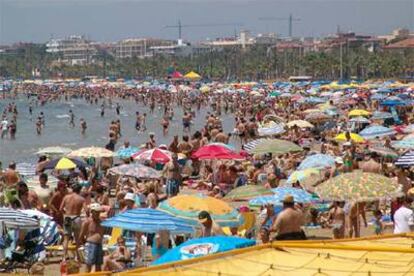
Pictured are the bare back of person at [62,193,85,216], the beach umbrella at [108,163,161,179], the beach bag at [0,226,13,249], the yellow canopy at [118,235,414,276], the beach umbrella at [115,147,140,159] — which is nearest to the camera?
the yellow canopy at [118,235,414,276]

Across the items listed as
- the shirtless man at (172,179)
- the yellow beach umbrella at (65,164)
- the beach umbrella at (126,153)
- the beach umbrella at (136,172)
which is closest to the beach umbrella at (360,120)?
the beach umbrella at (126,153)

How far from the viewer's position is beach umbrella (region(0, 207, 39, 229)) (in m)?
9.48

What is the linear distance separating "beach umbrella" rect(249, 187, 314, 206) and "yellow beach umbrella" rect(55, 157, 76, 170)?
5594mm

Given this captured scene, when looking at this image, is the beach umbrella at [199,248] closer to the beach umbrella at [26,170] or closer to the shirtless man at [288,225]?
the shirtless man at [288,225]

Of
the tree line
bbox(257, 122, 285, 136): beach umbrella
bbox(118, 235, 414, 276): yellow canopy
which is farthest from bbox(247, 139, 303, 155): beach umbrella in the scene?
the tree line

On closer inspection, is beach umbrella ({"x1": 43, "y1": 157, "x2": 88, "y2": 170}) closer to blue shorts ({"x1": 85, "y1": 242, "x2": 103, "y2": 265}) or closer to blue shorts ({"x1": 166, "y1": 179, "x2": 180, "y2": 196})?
blue shorts ({"x1": 166, "y1": 179, "x2": 180, "y2": 196})

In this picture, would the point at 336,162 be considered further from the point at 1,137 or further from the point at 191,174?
the point at 1,137

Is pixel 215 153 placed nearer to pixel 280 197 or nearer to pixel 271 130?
pixel 280 197

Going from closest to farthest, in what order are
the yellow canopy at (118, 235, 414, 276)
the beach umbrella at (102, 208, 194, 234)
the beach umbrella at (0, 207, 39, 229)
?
1. the yellow canopy at (118, 235, 414, 276)
2. the beach umbrella at (102, 208, 194, 234)
3. the beach umbrella at (0, 207, 39, 229)

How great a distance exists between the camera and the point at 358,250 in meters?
5.41

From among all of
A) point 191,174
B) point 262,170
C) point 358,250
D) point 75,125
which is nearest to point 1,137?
point 75,125

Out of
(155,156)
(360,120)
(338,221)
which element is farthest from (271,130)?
(338,221)

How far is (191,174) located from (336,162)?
447 cm

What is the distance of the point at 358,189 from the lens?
33.8 feet
